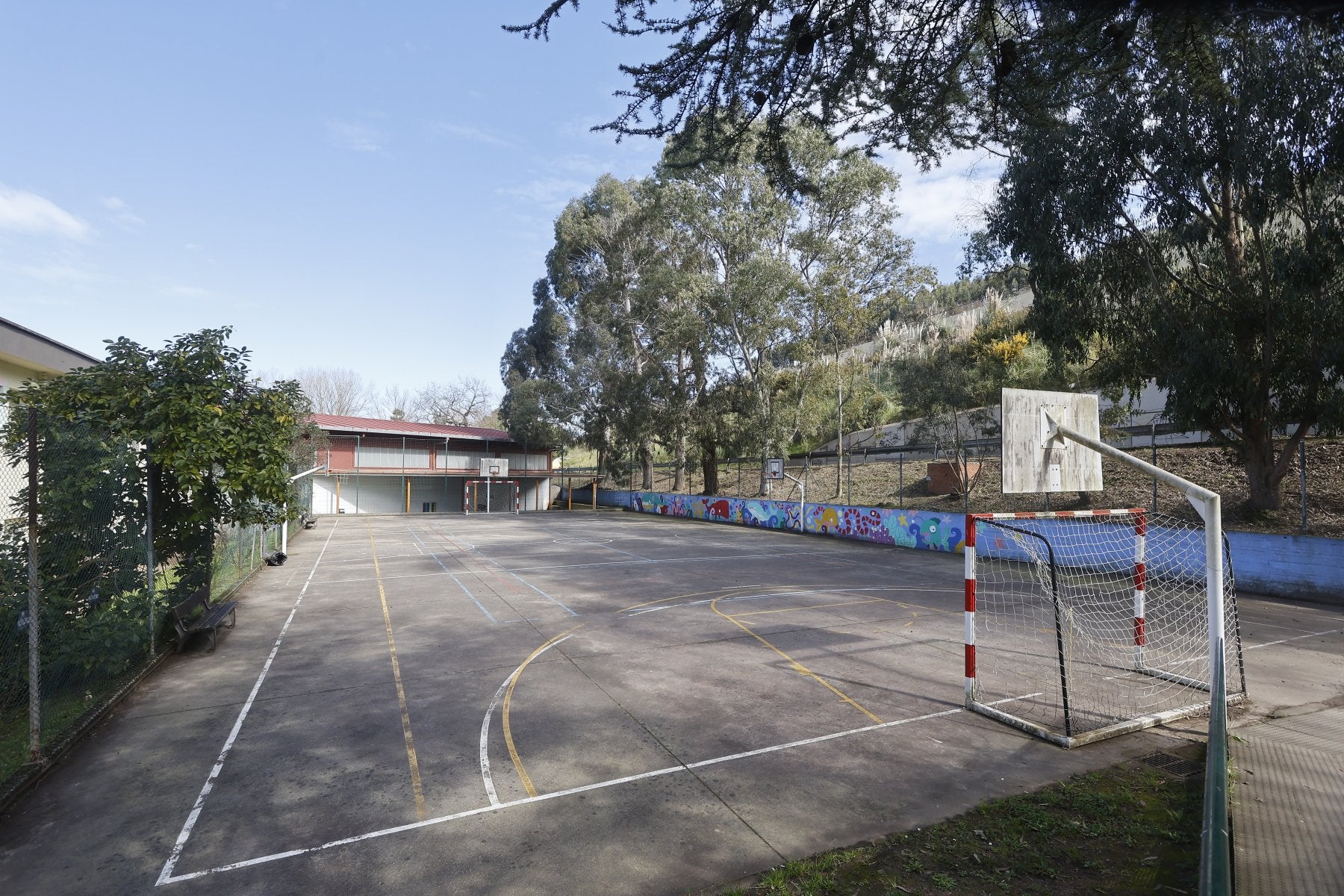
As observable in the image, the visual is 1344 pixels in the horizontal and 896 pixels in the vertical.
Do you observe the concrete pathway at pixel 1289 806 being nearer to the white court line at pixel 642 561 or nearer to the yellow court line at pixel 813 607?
the yellow court line at pixel 813 607

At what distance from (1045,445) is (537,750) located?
21.3ft

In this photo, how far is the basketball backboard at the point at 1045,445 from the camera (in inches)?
297

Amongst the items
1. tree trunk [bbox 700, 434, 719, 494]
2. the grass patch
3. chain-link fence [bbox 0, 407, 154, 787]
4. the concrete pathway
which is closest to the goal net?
the concrete pathway

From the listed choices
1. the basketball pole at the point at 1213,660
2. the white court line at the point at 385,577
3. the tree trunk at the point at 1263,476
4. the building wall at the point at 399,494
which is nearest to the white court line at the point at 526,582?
the white court line at the point at 385,577

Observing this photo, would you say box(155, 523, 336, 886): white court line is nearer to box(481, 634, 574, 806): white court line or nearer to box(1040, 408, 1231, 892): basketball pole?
box(481, 634, 574, 806): white court line

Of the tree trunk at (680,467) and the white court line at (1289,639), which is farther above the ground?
the tree trunk at (680,467)

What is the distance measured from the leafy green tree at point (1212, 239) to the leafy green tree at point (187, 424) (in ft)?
48.1

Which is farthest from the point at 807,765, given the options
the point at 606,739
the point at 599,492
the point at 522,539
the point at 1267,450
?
the point at 599,492

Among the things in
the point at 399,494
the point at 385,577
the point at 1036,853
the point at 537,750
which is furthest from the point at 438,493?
the point at 1036,853

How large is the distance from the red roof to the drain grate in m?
42.6

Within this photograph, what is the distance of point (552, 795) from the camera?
5672 mm

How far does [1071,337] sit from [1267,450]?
561 cm

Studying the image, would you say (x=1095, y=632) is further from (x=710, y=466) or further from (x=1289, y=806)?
(x=710, y=466)

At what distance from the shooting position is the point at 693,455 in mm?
42719
